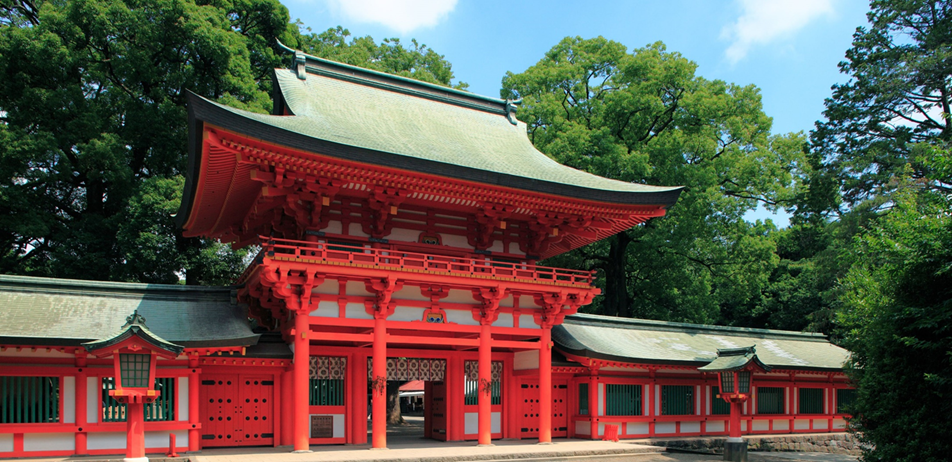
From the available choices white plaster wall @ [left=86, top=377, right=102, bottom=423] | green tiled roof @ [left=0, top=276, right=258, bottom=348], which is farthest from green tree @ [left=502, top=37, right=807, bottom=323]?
white plaster wall @ [left=86, top=377, right=102, bottom=423]

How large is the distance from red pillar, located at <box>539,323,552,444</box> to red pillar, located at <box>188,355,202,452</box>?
836 cm

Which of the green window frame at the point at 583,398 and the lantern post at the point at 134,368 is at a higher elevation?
the lantern post at the point at 134,368

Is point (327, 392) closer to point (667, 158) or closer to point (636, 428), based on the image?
point (636, 428)

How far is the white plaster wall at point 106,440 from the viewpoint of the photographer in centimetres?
1505

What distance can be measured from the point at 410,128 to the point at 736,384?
1144 cm

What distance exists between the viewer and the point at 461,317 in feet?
58.2

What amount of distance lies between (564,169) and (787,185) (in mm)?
18276

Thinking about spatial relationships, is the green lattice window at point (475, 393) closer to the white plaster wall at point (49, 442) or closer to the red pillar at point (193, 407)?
the red pillar at point (193, 407)

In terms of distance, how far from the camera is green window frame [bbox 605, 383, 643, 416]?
20.5 meters

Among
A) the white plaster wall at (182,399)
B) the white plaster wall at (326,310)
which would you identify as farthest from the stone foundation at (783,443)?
the white plaster wall at (182,399)

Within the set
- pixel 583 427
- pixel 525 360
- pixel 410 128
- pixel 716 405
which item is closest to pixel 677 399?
pixel 716 405

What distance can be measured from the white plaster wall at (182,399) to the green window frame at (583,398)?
1087cm

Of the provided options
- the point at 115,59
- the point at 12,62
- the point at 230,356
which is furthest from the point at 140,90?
the point at 230,356

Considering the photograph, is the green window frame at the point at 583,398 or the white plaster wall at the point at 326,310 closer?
the white plaster wall at the point at 326,310
